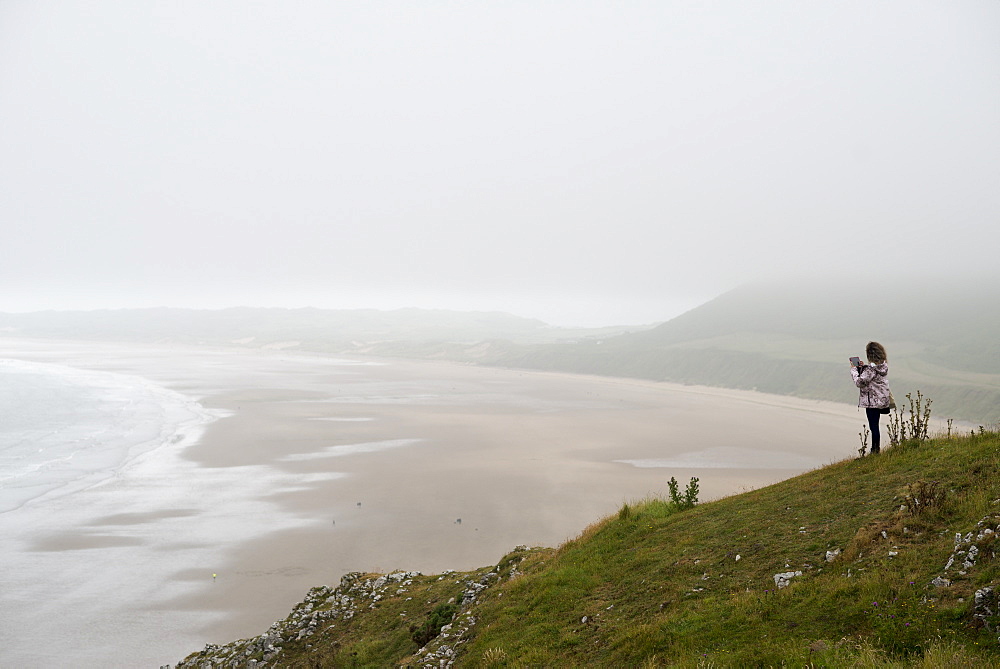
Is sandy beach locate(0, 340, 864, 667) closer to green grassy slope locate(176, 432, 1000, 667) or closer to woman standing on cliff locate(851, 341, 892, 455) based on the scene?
green grassy slope locate(176, 432, 1000, 667)

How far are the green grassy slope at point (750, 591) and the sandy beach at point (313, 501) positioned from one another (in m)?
10.5

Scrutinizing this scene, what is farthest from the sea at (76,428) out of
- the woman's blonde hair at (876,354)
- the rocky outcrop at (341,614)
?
the woman's blonde hair at (876,354)

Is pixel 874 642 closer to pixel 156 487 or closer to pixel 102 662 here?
pixel 102 662

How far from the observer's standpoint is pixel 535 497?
43156mm

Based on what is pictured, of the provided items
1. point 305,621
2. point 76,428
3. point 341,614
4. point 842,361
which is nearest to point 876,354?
point 341,614

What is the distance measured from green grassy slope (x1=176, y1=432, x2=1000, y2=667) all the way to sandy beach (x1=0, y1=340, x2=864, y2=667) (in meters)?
10.5

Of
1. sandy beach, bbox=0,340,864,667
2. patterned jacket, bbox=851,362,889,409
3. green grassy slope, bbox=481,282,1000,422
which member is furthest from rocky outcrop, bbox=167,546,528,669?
green grassy slope, bbox=481,282,1000,422

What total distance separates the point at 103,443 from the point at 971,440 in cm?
6838

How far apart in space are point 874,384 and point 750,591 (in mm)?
7392

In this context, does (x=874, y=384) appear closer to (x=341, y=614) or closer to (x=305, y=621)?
(x=341, y=614)

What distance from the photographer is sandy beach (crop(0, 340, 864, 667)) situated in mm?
25672

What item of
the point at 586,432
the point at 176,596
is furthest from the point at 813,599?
the point at 586,432

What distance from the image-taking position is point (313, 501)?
137 feet

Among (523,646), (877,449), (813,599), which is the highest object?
(877,449)
